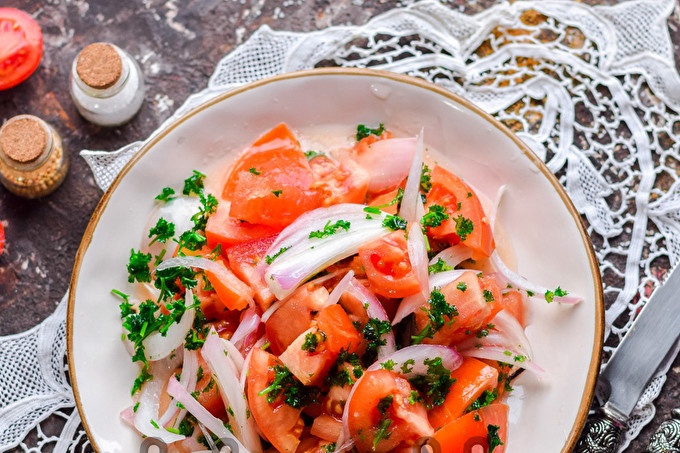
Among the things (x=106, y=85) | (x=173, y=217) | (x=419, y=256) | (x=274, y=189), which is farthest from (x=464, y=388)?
(x=106, y=85)

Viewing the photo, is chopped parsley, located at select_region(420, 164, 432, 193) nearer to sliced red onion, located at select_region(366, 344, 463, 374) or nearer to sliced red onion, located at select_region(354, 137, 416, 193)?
sliced red onion, located at select_region(354, 137, 416, 193)

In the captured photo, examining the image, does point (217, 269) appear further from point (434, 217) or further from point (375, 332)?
point (434, 217)

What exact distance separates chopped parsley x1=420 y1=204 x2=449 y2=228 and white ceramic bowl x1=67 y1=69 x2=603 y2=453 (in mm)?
304

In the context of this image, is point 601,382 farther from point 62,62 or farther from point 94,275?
point 62,62

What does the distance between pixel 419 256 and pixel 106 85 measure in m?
1.35

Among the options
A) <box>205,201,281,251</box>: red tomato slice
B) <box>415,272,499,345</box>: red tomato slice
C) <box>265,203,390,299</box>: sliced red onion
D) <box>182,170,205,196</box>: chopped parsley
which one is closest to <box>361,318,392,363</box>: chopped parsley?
<box>415,272,499,345</box>: red tomato slice

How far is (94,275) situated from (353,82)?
1169 mm

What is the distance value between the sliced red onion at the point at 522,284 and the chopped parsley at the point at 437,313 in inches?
13.1

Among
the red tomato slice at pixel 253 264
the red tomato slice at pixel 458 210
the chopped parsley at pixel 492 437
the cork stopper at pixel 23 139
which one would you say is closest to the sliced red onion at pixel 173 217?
the red tomato slice at pixel 253 264

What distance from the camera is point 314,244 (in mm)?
2275

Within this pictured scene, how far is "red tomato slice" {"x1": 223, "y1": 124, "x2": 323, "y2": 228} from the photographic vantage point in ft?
7.71

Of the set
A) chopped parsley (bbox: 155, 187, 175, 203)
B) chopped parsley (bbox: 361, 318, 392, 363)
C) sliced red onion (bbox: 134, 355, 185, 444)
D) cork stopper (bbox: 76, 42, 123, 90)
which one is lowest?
sliced red onion (bbox: 134, 355, 185, 444)

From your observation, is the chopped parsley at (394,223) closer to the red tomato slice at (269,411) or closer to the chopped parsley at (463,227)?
the chopped parsley at (463,227)

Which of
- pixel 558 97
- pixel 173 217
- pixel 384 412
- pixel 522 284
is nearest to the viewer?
pixel 384 412
